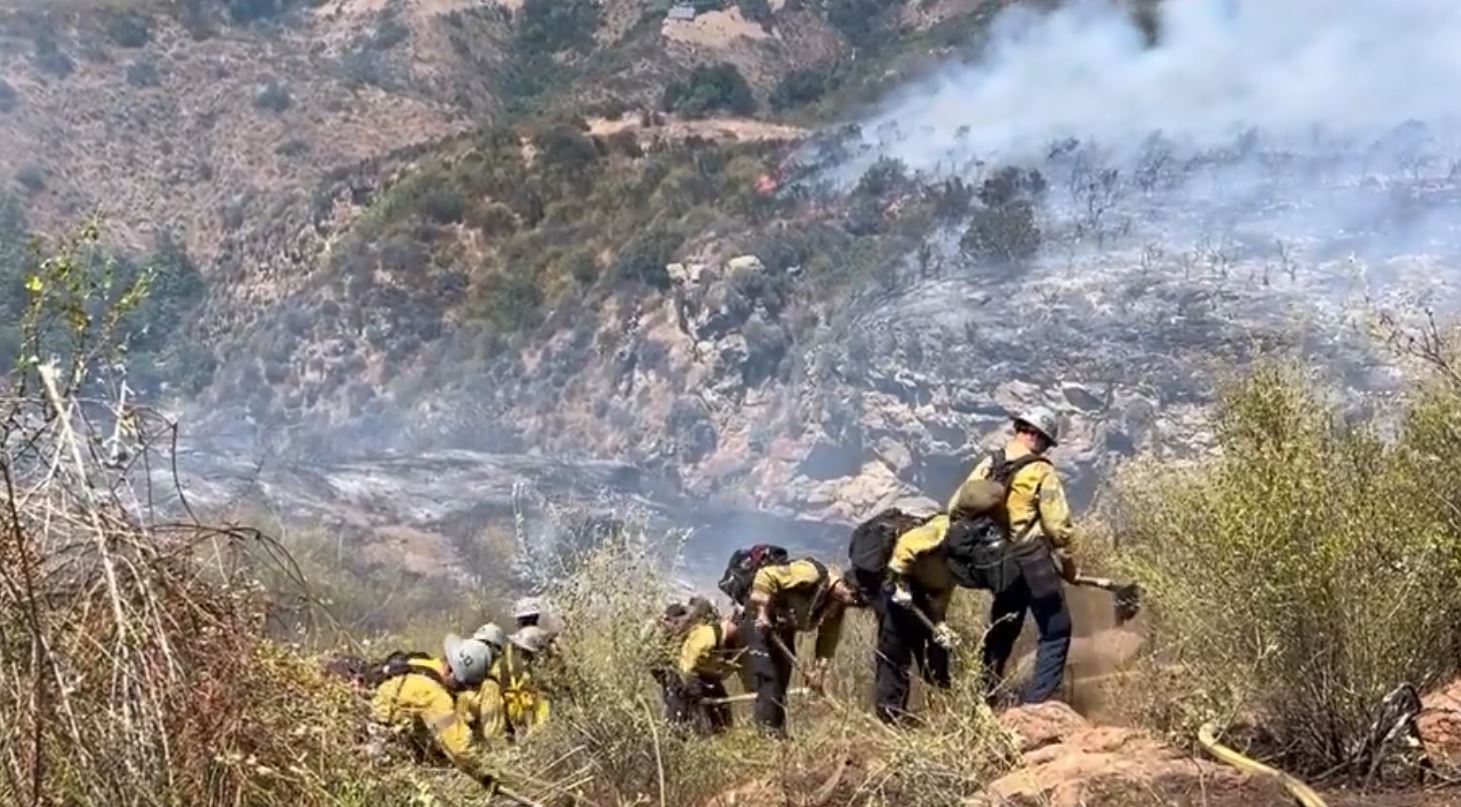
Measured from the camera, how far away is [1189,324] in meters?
28.2

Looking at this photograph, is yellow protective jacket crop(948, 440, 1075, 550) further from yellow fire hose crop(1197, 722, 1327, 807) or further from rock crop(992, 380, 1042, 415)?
rock crop(992, 380, 1042, 415)

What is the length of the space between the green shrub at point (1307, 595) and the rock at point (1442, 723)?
0.31 ft

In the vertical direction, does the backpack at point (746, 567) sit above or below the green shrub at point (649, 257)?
above

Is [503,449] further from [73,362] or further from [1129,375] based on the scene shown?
[73,362]

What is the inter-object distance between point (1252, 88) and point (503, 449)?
2011 centimetres

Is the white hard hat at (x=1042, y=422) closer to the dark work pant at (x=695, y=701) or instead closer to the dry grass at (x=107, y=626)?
the dark work pant at (x=695, y=701)

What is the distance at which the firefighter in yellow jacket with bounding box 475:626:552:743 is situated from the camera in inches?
268

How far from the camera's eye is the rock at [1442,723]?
16.4 feet

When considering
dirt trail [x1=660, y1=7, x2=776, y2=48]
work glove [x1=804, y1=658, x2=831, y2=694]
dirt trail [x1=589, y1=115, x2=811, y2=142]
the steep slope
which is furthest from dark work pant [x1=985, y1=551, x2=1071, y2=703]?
dirt trail [x1=660, y1=7, x2=776, y2=48]

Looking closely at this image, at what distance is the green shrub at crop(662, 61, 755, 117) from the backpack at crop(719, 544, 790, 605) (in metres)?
46.2

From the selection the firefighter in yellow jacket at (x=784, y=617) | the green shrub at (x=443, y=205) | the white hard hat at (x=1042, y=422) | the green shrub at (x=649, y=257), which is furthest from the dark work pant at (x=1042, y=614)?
the green shrub at (x=443, y=205)

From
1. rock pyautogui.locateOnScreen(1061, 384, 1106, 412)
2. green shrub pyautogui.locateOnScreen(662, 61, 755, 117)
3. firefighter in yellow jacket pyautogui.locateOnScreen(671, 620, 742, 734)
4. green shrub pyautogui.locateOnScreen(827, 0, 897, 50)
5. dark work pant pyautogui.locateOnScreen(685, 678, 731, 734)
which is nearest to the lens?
dark work pant pyautogui.locateOnScreen(685, 678, 731, 734)

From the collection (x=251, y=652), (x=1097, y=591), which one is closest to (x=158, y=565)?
(x=251, y=652)

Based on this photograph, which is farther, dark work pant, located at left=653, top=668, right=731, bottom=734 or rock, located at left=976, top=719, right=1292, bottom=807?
dark work pant, located at left=653, top=668, right=731, bottom=734
